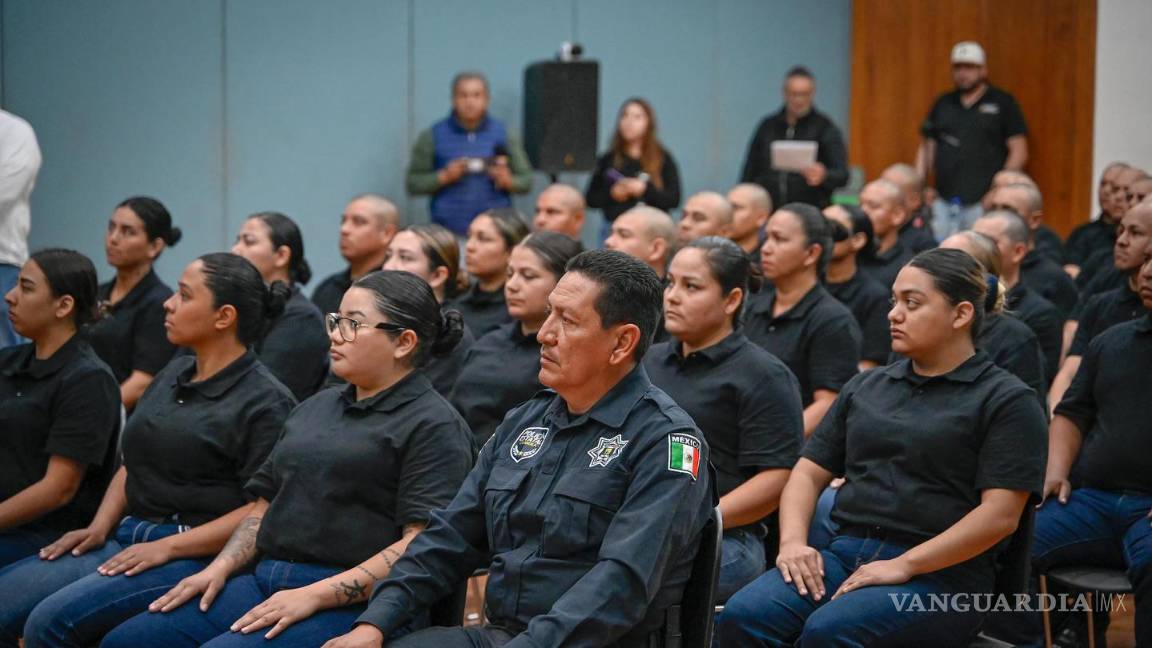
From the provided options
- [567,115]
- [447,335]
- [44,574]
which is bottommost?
[44,574]

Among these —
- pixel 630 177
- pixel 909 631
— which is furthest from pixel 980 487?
pixel 630 177

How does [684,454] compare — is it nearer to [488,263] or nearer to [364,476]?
[364,476]

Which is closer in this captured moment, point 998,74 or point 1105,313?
point 1105,313

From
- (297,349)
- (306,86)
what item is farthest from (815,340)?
(306,86)

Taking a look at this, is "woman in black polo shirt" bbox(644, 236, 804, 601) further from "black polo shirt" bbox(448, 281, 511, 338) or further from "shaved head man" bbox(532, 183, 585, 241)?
"shaved head man" bbox(532, 183, 585, 241)

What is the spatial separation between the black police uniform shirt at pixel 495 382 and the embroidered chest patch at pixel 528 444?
1.11 m

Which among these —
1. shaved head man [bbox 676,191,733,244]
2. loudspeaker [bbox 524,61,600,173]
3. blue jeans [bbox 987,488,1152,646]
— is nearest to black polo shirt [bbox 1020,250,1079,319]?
shaved head man [bbox 676,191,733,244]

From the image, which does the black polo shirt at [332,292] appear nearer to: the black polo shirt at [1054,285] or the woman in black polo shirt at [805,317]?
the woman in black polo shirt at [805,317]

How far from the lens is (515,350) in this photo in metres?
3.68

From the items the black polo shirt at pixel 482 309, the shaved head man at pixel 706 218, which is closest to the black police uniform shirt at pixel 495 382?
the black polo shirt at pixel 482 309

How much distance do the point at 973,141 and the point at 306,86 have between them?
13.7ft

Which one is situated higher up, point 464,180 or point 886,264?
point 464,180

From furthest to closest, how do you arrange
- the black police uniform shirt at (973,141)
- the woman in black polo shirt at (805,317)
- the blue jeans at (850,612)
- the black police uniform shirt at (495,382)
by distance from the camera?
the black police uniform shirt at (973,141), the woman in black polo shirt at (805,317), the black police uniform shirt at (495,382), the blue jeans at (850,612)

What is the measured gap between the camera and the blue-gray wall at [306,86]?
699 cm
